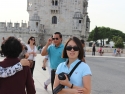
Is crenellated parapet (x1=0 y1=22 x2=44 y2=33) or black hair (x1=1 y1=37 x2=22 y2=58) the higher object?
crenellated parapet (x1=0 y1=22 x2=44 y2=33)

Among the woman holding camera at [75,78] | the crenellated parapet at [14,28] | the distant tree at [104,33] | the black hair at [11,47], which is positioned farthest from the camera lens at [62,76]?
the distant tree at [104,33]

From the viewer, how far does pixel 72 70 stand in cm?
405

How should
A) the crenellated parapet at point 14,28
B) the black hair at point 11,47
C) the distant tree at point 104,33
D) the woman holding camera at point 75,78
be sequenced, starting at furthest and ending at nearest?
the distant tree at point 104,33, the crenellated parapet at point 14,28, the woman holding camera at point 75,78, the black hair at point 11,47

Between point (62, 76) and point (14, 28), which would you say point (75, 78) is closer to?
point (62, 76)

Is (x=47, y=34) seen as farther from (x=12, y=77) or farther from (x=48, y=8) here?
(x=12, y=77)

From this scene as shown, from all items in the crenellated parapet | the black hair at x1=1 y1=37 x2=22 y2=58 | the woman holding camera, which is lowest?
the woman holding camera

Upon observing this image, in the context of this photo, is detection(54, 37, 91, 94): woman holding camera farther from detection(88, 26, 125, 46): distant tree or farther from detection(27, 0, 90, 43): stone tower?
detection(88, 26, 125, 46): distant tree

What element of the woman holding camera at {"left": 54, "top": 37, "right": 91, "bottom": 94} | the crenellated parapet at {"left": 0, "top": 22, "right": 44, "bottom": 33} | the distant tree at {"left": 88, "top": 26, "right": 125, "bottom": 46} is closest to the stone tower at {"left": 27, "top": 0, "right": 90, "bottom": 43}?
the crenellated parapet at {"left": 0, "top": 22, "right": 44, "bottom": 33}

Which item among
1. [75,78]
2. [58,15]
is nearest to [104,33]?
[58,15]

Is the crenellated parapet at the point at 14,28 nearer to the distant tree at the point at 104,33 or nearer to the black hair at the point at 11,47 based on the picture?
the black hair at the point at 11,47

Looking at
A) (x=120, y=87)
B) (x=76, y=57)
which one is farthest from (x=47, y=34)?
(x=76, y=57)

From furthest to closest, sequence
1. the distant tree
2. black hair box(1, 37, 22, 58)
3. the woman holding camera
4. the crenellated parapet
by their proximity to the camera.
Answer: the distant tree, the crenellated parapet, the woman holding camera, black hair box(1, 37, 22, 58)

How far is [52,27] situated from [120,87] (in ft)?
119

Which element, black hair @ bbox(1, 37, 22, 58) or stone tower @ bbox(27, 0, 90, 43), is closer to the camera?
black hair @ bbox(1, 37, 22, 58)
